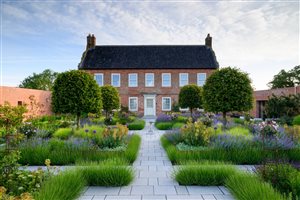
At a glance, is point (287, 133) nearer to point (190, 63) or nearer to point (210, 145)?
point (210, 145)

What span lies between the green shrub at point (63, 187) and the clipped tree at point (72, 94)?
7128 mm

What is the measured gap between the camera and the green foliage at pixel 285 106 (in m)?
16.2

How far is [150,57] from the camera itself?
33031mm

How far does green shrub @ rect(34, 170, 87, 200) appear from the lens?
13.3 ft

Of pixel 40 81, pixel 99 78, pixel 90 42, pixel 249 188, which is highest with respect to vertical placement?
pixel 90 42

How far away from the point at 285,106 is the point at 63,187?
51.0ft

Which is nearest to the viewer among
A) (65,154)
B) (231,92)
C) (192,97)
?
(65,154)

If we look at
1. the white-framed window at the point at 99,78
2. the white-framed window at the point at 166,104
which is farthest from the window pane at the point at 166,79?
the white-framed window at the point at 99,78

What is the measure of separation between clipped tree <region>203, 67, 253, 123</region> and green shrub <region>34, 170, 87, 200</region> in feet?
28.6

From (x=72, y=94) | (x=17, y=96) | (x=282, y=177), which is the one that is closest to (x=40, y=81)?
(x=17, y=96)

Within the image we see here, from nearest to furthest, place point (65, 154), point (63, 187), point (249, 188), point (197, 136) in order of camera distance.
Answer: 1. point (249, 188)
2. point (63, 187)
3. point (65, 154)
4. point (197, 136)

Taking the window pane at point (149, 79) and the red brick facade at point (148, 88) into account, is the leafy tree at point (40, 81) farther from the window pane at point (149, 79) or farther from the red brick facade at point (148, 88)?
the window pane at point (149, 79)

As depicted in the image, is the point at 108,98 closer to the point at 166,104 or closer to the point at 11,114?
the point at 166,104

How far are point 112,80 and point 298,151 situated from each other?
26.2 m
